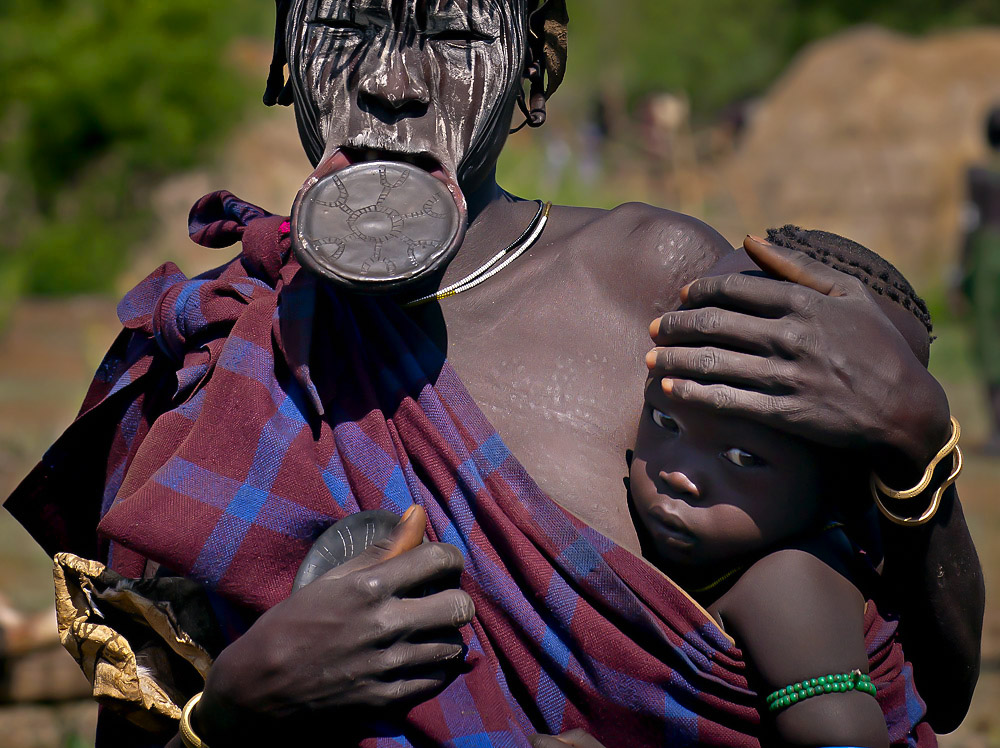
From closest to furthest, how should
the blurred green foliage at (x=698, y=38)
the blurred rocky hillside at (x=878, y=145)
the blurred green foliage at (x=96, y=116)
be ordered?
the blurred green foliage at (x=96, y=116)
the blurred rocky hillside at (x=878, y=145)
the blurred green foliage at (x=698, y=38)

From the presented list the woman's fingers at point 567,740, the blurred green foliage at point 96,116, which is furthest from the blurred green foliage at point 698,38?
the woman's fingers at point 567,740

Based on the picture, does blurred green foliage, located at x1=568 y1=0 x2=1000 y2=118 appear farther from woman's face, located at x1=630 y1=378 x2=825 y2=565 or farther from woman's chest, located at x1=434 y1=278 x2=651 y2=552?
woman's face, located at x1=630 y1=378 x2=825 y2=565

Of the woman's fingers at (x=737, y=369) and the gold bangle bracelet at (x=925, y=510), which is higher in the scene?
the woman's fingers at (x=737, y=369)

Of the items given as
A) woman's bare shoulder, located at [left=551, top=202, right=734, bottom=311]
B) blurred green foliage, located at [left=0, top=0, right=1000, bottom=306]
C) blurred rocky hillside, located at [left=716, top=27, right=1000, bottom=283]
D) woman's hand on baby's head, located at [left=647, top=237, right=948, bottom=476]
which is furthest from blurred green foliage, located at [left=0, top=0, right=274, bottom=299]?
woman's hand on baby's head, located at [left=647, top=237, right=948, bottom=476]

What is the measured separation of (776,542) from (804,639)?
132 mm

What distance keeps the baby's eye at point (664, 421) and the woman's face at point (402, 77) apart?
0.43m

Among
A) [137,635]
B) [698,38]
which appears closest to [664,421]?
[137,635]

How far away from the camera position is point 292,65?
69.0 inches

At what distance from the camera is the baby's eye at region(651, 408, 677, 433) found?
1590mm

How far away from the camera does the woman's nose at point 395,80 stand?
5.37 feet

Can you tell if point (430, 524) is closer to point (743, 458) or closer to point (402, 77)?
point (743, 458)

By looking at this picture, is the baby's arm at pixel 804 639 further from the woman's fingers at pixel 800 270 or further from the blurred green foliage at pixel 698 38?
the blurred green foliage at pixel 698 38

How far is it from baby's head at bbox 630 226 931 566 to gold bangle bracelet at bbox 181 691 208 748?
2.12ft

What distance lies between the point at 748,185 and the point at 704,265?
13.1 metres
